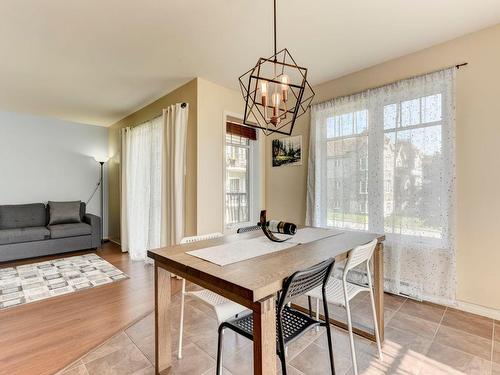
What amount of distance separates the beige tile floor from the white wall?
4095 millimetres

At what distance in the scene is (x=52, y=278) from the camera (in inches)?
128

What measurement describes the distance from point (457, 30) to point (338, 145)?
146 centimetres

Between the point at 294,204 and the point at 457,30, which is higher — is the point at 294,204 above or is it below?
below

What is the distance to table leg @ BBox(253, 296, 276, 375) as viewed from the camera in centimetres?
104

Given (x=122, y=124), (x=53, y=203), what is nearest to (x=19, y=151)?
(x=53, y=203)

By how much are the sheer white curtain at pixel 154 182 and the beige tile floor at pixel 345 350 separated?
1.38m

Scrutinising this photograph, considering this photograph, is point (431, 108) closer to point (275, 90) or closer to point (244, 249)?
point (275, 90)

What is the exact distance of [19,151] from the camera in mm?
4641

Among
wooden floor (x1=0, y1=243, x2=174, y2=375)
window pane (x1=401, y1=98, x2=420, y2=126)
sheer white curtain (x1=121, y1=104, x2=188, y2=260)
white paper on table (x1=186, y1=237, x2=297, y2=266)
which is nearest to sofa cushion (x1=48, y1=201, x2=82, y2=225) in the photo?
sheer white curtain (x1=121, y1=104, x2=188, y2=260)

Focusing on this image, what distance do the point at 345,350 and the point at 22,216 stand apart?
533 centimetres

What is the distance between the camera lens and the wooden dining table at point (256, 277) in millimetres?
1045

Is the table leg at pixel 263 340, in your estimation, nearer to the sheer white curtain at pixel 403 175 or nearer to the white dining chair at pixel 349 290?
the white dining chair at pixel 349 290

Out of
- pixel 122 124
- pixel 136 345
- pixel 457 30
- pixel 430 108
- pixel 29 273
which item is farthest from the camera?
pixel 122 124

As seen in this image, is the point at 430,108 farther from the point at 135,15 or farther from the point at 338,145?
the point at 135,15
